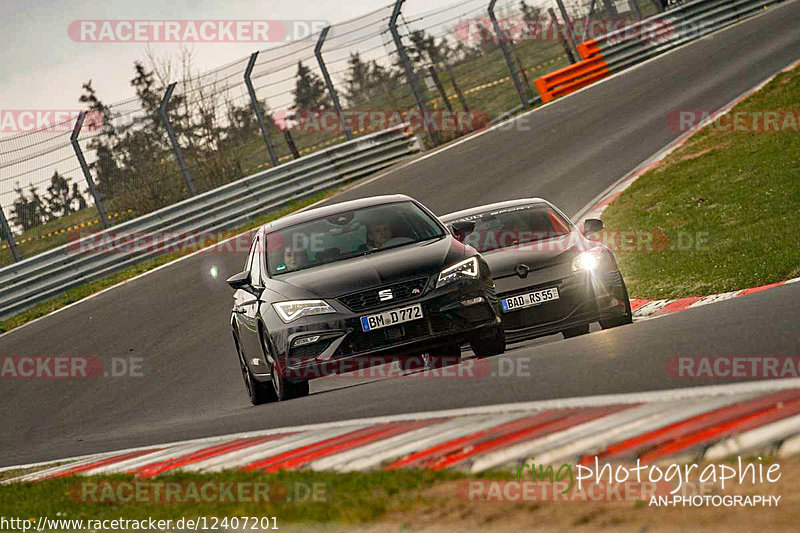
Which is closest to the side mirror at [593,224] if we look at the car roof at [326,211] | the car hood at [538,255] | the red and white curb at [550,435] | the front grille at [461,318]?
the car hood at [538,255]

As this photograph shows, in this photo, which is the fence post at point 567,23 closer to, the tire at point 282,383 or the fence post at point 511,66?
the fence post at point 511,66

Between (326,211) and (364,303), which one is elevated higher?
(326,211)

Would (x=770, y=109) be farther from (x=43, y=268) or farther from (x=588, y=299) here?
(x=43, y=268)

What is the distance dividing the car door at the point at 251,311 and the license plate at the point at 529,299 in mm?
2342

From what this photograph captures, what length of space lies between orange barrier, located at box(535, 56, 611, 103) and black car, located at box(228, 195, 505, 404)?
1990cm

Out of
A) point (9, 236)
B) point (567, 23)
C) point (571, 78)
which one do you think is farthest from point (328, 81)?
point (567, 23)

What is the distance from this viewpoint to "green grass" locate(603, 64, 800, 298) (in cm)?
1155

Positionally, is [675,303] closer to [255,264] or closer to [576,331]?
[576,331]

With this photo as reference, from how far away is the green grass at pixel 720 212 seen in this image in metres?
11.5

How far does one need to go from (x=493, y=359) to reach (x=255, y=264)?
9.25 feet

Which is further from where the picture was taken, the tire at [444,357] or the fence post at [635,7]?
the fence post at [635,7]

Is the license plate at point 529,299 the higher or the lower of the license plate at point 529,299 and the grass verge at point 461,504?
the lower

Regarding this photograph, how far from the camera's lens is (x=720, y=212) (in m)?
14.2

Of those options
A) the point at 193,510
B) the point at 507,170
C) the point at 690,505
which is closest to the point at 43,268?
the point at 507,170
